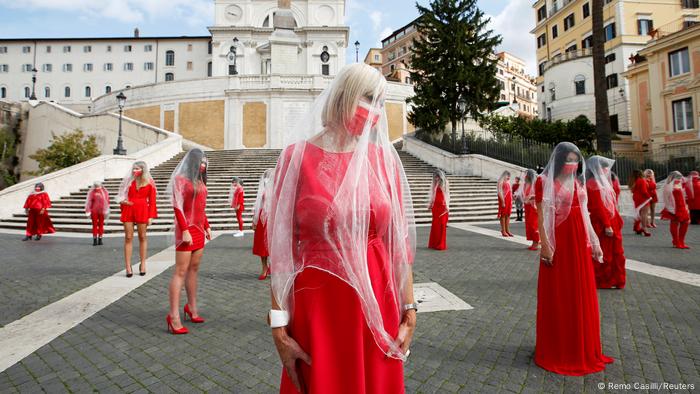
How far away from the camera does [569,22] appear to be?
46.2 meters

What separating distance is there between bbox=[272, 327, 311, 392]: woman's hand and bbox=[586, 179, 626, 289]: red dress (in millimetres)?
5782

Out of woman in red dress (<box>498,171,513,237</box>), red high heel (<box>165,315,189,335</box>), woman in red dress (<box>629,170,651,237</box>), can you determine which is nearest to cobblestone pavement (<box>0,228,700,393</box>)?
red high heel (<box>165,315,189,335</box>)

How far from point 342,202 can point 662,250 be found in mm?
10682

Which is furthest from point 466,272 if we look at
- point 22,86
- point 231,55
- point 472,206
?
point 22,86

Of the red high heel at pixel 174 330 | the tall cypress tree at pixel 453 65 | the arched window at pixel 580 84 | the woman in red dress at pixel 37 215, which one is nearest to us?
the red high heel at pixel 174 330

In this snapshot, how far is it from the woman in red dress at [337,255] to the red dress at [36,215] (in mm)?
14261

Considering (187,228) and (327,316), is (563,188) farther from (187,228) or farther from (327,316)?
(187,228)

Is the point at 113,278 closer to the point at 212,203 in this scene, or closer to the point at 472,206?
the point at 212,203

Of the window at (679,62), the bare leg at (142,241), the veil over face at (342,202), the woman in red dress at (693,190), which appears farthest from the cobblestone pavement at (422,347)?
the window at (679,62)

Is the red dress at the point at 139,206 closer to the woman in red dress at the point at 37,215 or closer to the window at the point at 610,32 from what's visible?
the woman in red dress at the point at 37,215

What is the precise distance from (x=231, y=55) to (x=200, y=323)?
2042 inches

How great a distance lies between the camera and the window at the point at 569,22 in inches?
1794

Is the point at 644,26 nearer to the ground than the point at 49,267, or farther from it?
farther from it

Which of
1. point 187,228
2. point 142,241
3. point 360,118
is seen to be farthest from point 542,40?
point 360,118
